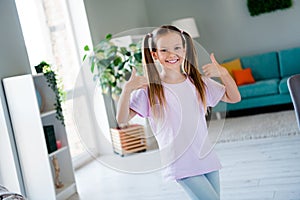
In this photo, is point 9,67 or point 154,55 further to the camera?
point 9,67

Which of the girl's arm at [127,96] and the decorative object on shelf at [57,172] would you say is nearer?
the girl's arm at [127,96]

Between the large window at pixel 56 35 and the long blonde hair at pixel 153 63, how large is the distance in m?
3.29

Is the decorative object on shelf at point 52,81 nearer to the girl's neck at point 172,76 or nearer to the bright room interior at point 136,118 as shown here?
the bright room interior at point 136,118

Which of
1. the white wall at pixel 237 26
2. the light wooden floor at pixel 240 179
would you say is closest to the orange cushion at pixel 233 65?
the white wall at pixel 237 26

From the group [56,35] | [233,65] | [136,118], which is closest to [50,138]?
[56,35]

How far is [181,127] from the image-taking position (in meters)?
1.40

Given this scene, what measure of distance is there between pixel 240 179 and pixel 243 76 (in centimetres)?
303

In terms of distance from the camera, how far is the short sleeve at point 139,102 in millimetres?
1487

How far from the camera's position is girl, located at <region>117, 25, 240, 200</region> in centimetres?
140

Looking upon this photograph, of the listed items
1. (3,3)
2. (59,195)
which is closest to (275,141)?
(59,195)

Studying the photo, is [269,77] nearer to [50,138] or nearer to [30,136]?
[50,138]

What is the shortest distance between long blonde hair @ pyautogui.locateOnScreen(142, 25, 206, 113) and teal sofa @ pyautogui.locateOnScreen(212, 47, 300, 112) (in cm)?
Result: 437

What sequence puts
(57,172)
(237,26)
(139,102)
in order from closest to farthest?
(139,102) → (57,172) → (237,26)

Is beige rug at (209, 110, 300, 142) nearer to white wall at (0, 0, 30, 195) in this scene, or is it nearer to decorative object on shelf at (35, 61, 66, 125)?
decorative object on shelf at (35, 61, 66, 125)
